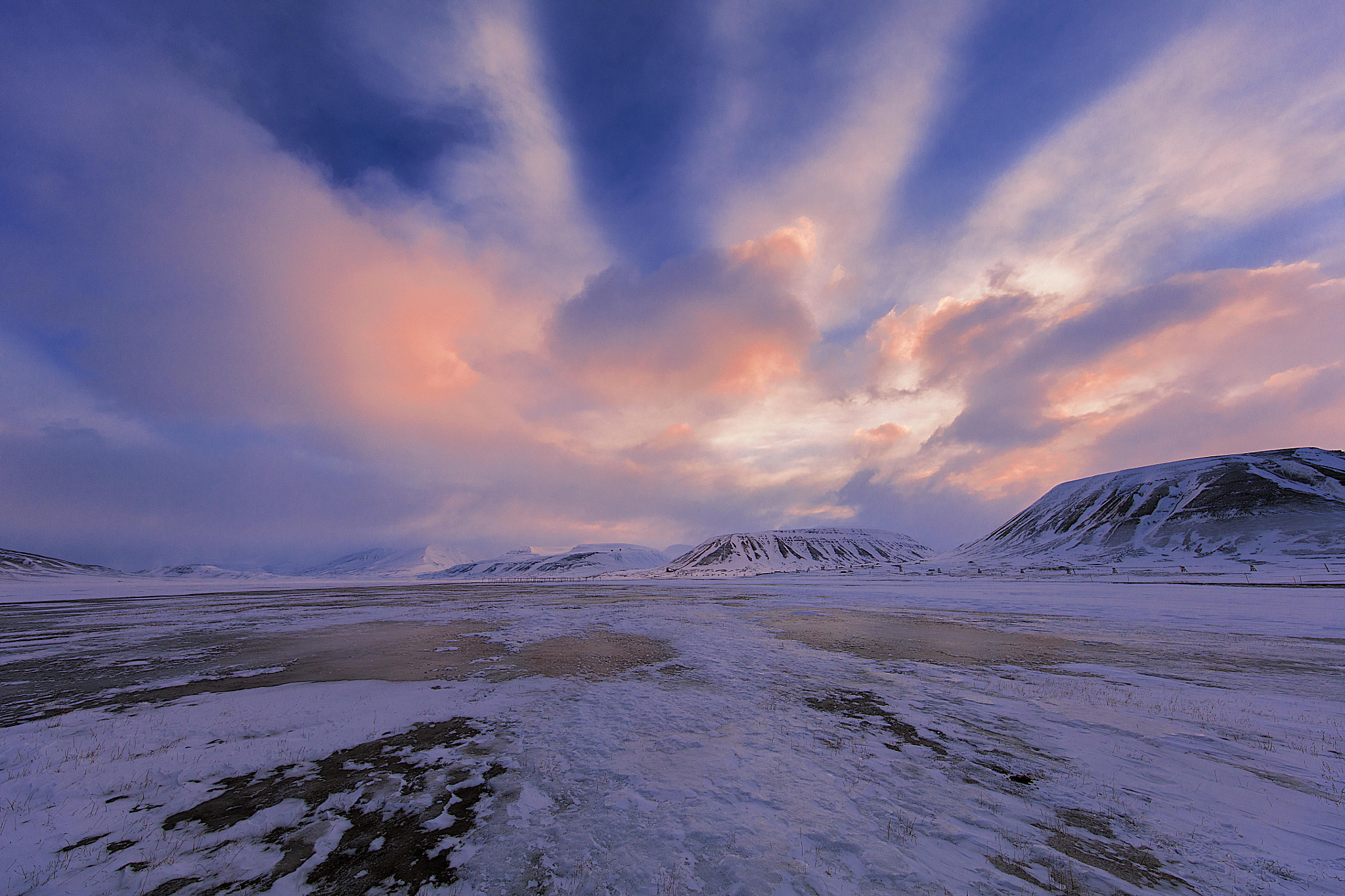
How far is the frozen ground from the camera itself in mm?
5910

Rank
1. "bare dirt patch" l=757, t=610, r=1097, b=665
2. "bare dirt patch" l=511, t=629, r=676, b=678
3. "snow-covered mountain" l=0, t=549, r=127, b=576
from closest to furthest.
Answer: "bare dirt patch" l=511, t=629, r=676, b=678 → "bare dirt patch" l=757, t=610, r=1097, b=665 → "snow-covered mountain" l=0, t=549, r=127, b=576

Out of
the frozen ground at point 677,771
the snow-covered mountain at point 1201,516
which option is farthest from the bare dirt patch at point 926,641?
the snow-covered mountain at point 1201,516

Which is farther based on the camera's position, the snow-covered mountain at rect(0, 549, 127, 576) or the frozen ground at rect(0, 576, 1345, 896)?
the snow-covered mountain at rect(0, 549, 127, 576)

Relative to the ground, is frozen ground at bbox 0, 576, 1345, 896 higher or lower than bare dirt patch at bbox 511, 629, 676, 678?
higher

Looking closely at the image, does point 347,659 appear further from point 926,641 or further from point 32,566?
point 32,566

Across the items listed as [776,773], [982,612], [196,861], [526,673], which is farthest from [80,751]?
[982,612]

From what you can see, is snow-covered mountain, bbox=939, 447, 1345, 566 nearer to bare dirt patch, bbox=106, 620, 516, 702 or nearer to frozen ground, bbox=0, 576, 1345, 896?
frozen ground, bbox=0, 576, 1345, 896

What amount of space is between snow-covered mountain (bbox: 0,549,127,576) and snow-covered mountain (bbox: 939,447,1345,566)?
28529 centimetres

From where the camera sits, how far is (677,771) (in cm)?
889

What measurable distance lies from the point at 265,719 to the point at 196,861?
6971 mm

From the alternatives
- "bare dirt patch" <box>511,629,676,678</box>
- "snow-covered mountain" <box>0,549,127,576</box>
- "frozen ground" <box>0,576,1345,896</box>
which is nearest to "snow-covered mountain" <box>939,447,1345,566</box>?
"frozen ground" <box>0,576,1345,896</box>

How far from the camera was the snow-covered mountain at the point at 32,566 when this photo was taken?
141500mm

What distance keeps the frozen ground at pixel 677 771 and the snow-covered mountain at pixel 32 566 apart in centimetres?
20859

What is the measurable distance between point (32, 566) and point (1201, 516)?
13538 inches
